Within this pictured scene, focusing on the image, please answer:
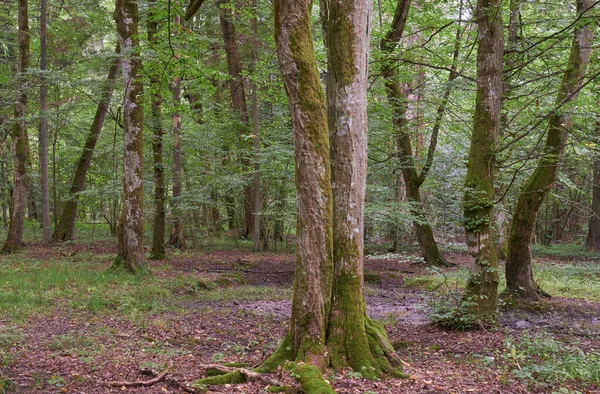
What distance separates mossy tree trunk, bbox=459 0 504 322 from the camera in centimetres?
733

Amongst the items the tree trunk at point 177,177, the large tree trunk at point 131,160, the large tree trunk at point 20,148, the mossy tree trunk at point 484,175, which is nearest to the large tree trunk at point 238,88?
the tree trunk at point 177,177

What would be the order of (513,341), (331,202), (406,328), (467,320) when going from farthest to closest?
(406,328) → (467,320) → (513,341) → (331,202)

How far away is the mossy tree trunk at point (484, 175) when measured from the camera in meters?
7.33

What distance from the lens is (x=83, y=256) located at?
14.1 meters

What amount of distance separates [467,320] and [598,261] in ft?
44.5

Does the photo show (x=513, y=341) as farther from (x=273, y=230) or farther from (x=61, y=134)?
(x=61, y=134)

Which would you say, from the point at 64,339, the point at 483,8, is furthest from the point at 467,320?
the point at 64,339

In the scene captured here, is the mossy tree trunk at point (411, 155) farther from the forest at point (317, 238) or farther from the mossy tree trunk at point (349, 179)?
the mossy tree trunk at point (349, 179)

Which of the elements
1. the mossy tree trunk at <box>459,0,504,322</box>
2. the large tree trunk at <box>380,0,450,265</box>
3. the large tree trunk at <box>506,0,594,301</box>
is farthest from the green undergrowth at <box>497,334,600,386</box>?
the large tree trunk at <box>380,0,450,265</box>

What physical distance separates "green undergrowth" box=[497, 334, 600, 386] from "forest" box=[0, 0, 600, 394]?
30mm

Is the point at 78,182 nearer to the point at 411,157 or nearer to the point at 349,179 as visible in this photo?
the point at 411,157

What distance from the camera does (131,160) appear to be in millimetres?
11172

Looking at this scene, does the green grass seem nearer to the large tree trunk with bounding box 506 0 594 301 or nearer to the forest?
the forest

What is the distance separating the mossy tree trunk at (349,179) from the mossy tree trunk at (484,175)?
2894 mm
